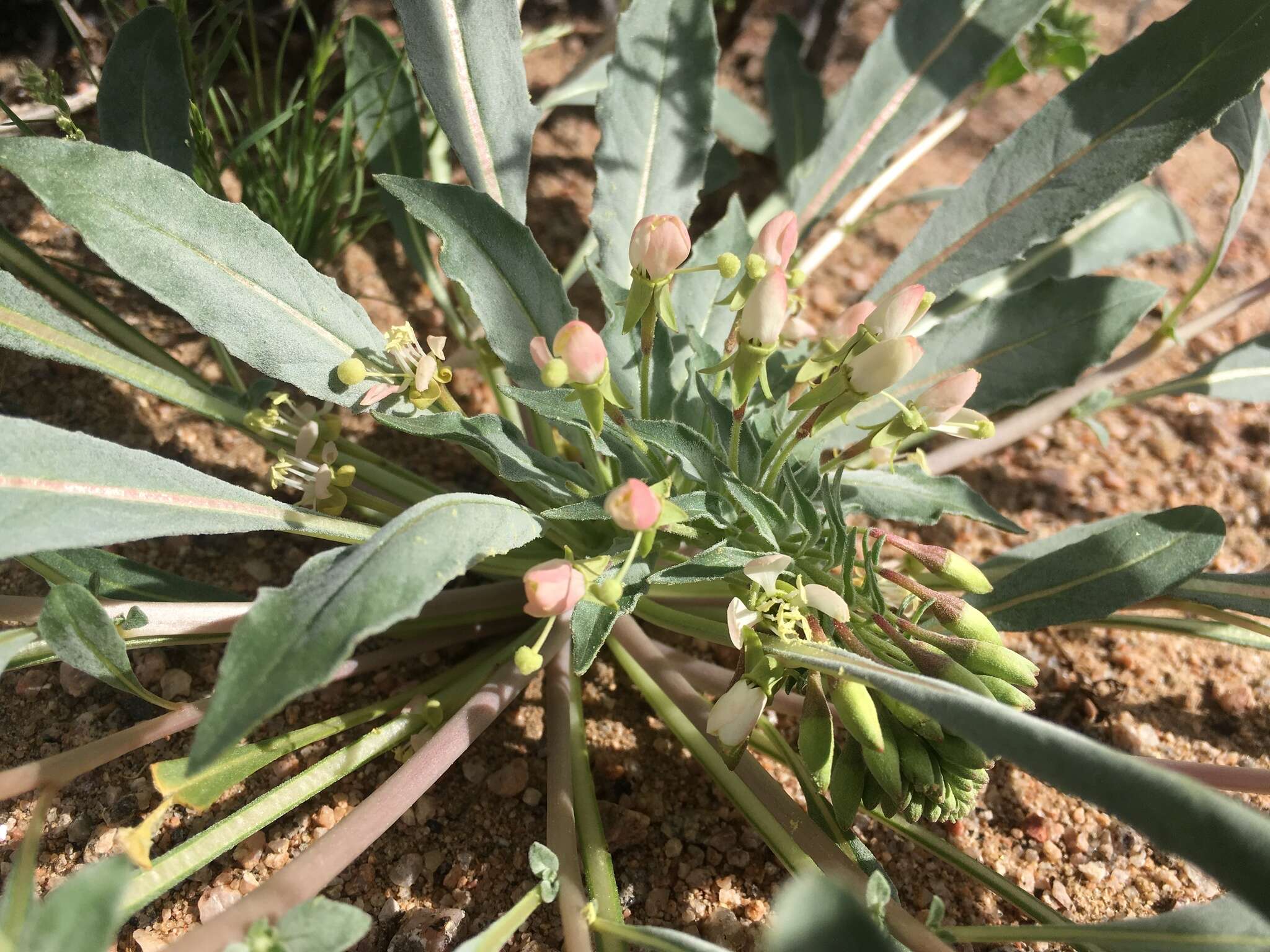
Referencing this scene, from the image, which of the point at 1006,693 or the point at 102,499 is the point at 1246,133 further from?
the point at 102,499

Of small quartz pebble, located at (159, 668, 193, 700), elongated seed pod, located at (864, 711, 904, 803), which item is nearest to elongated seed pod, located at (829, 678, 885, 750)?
elongated seed pod, located at (864, 711, 904, 803)

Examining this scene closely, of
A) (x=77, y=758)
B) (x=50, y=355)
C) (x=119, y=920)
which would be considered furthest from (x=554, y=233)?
(x=119, y=920)

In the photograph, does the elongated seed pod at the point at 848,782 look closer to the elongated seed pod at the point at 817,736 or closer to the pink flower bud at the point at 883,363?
the elongated seed pod at the point at 817,736

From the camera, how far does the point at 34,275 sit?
150cm

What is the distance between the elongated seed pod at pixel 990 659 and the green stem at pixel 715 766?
29 cm

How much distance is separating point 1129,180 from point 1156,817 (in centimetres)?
104

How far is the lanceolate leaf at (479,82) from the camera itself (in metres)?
1.37

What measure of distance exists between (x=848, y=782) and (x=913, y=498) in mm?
460

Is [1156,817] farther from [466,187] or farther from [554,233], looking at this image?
[554,233]

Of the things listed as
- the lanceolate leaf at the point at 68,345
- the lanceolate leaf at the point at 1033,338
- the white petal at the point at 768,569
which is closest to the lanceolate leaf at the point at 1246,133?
the lanceolate leaf at the point at 1033,338

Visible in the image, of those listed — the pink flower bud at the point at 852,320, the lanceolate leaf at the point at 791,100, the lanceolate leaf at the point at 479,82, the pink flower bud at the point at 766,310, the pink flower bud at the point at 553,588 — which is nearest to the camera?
the pink flower bud at the point at 553,588

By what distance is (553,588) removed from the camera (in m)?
0.95

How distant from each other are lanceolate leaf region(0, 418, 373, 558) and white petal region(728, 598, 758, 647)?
54cm

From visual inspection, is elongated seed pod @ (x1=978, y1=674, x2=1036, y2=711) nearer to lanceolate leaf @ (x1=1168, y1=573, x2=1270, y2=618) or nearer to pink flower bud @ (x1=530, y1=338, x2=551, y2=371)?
lanceolate leaf @ (x1=1168, y1=573, x2=1270, y2=618)
